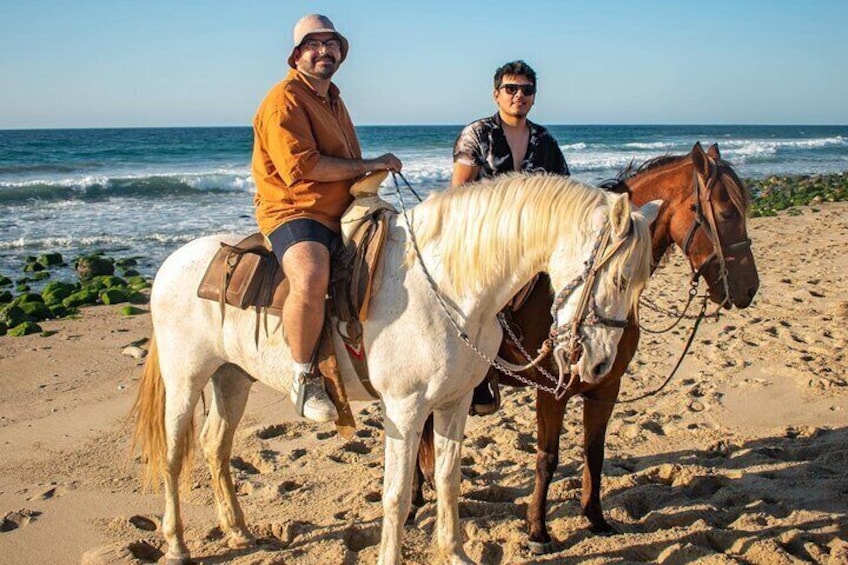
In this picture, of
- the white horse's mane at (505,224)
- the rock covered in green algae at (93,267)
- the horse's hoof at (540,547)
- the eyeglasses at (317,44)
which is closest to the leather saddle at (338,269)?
the white horse's mane at (505,224)

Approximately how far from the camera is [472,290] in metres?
2.98

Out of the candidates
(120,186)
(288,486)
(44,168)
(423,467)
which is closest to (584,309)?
(423,467)

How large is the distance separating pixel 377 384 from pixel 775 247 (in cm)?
1090

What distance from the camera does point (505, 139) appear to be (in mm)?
3934

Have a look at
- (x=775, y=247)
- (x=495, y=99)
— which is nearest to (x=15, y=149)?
(x=775, y=247)

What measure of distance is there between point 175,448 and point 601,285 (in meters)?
2.38

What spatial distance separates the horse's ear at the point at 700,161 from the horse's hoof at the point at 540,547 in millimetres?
1958

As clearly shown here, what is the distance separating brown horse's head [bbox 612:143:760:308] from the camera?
353 centimetres

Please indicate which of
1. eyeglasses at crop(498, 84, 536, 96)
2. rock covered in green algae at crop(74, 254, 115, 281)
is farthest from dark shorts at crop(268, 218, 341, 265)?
rock covered in green algae at crop(74, 254, 115, 281)

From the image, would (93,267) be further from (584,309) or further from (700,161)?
(584,309)

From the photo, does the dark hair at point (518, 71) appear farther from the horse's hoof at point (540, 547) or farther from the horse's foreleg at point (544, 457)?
the horse's hoof at point (540, 547)

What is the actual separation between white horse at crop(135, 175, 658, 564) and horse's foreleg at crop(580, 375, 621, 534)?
30.0 inches

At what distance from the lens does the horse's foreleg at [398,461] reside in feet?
9.97

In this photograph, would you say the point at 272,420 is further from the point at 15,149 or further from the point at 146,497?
the point at 15,149
